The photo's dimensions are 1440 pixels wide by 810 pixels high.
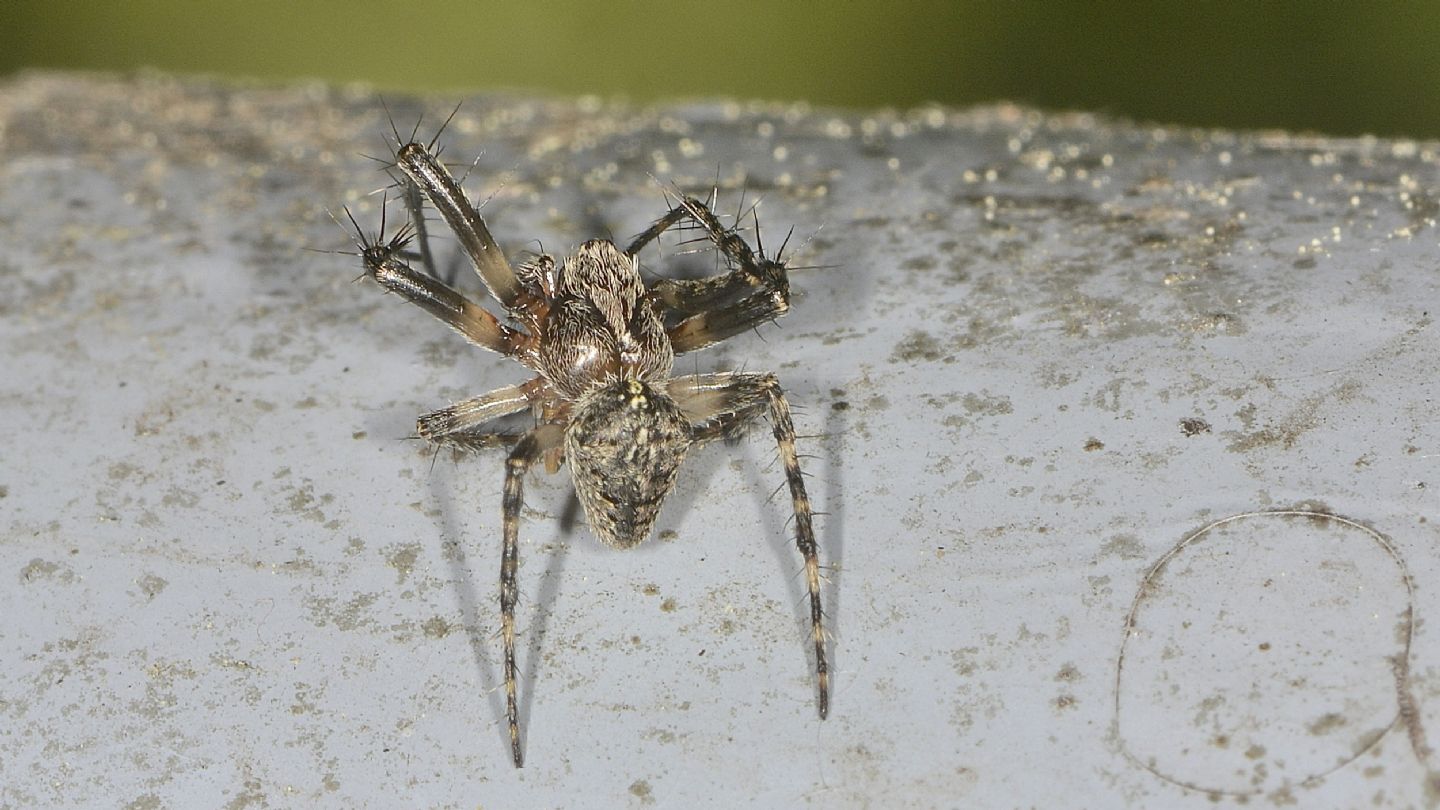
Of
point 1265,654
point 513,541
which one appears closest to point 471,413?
point 513,541

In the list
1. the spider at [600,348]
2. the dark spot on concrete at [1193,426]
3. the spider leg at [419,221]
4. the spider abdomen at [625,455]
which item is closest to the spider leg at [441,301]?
the spider at [600,348]

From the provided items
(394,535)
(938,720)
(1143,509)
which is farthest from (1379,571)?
(394,535)

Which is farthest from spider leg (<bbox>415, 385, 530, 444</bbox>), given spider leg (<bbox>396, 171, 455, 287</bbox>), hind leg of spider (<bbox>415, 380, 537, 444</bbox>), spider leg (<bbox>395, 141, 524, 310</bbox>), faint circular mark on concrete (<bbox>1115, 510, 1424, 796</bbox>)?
faint circular mark on concrete (<bbox>1115, 510, 1424, 796</bbox>)

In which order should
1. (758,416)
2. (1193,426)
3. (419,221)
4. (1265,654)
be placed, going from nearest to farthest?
1. (1265,654)
2. (1193,426)
3. (758,416)
4. (419,221)

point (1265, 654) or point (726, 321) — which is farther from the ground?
point (726, 321)

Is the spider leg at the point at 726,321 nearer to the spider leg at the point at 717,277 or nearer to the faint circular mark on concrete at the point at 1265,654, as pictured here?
the spider leg at the point at 717,277

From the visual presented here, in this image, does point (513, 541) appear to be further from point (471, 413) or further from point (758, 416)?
point (758, 416)
